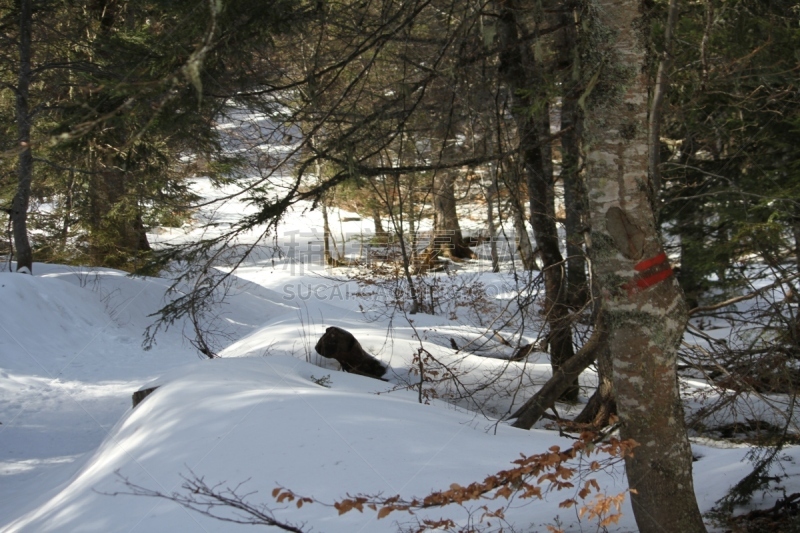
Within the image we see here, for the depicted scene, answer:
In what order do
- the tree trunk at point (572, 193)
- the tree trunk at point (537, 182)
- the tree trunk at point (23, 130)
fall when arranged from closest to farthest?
the tree trunk at point (572, 193) < the tree trunk at point (537, 182) < the tree trunk at point (23, 130)

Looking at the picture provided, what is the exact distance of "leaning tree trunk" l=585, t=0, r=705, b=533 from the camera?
2590 mm

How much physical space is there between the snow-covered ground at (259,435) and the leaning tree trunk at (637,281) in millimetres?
615

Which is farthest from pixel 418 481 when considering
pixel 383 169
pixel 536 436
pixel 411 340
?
pixel 411 340

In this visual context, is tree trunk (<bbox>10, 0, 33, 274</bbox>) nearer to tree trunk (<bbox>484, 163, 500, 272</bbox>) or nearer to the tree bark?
tree trunk (<bbox>484, 163, 500, 272</bbox>)

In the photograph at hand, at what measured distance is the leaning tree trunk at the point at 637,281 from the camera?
2590 mm

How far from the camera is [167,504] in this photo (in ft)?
11.1

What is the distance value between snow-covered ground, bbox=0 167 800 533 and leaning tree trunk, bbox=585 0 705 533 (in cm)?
62

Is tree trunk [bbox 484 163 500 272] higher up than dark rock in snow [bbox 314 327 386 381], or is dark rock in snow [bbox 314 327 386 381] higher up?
tree trunk [bbox 484 163 500 272]

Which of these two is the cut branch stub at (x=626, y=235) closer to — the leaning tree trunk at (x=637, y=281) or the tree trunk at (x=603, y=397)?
the leaning tree trunk at (x=637, y=281)

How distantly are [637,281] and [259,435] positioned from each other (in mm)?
2483

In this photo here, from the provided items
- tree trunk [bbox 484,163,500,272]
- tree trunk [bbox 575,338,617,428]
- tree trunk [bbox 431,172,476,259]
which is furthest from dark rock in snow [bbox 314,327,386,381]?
tree trunk [bbox 431,172,476,259]

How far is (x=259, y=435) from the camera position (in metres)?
3.97

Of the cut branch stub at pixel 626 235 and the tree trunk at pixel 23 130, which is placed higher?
the tree trunk at pixel 23 130

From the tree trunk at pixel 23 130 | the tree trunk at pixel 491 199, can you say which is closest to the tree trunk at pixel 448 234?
the tree trunk at pixel 491 199
